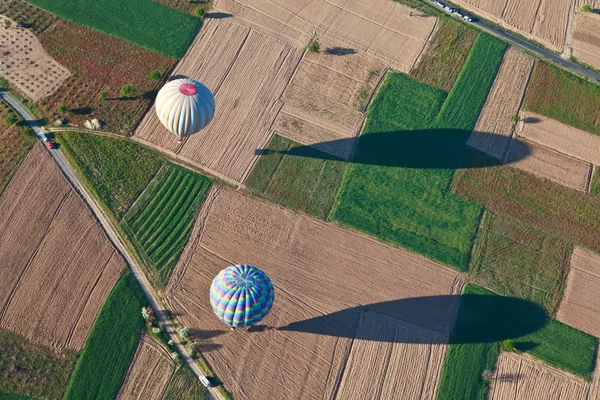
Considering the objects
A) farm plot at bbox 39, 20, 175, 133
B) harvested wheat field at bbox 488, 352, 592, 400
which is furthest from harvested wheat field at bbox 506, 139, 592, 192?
farm plot at bbox 39, 20, 175, 133

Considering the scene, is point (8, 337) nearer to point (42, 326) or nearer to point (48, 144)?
point (42, 326)

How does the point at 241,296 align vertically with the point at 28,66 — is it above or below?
below

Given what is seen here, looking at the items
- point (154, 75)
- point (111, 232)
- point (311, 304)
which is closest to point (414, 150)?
point (311, 304)

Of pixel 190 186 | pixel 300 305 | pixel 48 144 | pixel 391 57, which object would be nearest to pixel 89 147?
pixel 48 144

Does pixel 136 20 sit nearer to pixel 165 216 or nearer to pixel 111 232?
pixel 165 216

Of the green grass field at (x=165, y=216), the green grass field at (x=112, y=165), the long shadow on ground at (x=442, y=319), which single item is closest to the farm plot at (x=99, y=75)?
the green grass field at (x=112, y=165)

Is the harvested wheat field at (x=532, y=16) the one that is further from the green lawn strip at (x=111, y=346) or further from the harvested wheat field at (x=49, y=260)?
the green lawn strip at (x=111, y=346)
